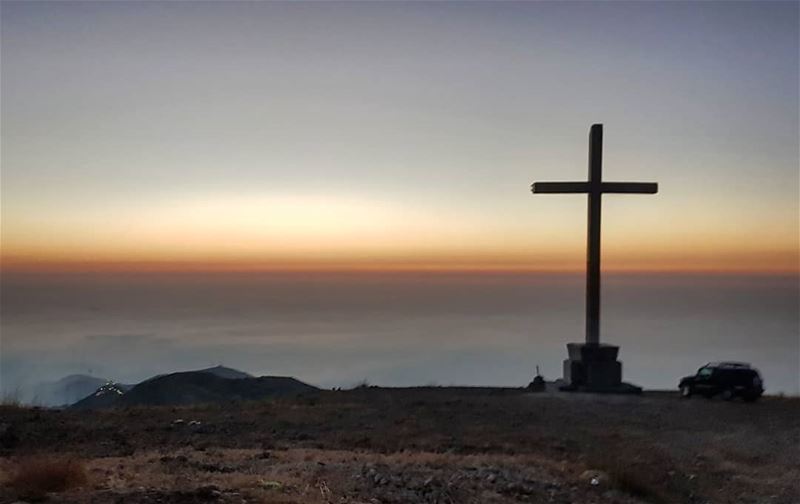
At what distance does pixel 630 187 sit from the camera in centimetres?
2278

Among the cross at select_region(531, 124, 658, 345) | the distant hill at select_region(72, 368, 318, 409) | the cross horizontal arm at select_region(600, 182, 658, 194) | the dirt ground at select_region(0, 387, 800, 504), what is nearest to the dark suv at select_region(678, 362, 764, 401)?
the dirt ground at select_region(0, 387, 800, 504)

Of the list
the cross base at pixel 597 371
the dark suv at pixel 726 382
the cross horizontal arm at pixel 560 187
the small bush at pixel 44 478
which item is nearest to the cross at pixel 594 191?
the cross horizontal arm at pixel 560 187

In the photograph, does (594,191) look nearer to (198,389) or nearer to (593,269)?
(593,269)

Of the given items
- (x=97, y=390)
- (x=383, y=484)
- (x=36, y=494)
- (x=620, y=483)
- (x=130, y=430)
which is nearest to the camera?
(x=36, y=494)

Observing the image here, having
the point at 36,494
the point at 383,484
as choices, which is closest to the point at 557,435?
the point at 383,484

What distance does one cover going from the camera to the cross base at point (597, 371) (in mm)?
21516

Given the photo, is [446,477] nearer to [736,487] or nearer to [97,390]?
[736,487]

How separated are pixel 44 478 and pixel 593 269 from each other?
16088 mm

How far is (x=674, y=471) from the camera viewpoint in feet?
43.4

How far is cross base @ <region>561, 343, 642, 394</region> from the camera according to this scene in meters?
21.5

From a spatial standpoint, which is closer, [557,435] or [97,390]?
[557,435]

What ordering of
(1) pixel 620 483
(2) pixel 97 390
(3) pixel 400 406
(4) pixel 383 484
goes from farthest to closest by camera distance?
(2) pixel 97 390 → (3) pixel 400 406 → (1) pixel 620 483 → (4) pixel 383 484

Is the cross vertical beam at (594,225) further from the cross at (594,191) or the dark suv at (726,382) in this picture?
the dark suv at (726,382)

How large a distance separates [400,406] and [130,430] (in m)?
5.79
